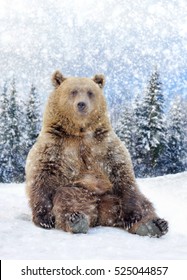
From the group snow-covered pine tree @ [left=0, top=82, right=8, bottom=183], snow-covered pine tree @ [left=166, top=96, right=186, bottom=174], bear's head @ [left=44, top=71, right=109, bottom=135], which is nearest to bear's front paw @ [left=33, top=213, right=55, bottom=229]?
bear's head @ [left=44, top=71, right=109, bottom=135]

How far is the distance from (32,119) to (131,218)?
27.8m

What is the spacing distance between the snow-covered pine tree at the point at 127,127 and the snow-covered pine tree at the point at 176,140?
245 cm

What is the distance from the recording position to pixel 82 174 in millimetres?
6688

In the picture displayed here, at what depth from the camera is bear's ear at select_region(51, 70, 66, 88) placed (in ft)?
24.7

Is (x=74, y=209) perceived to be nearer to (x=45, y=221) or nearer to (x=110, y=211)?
(x=45, y=221)

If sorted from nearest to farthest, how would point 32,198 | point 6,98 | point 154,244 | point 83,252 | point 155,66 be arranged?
point 83,252 → point 154,244 → point 32,198 → point 155,66 → point 6,98

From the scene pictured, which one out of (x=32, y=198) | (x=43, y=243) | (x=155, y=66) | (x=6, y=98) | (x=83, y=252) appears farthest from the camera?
(x=6, y=98)

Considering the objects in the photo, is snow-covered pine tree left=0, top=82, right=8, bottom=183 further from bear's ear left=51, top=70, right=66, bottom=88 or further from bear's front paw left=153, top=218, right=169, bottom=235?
bear's front paw left=153, top=218, right=169, bottom=235

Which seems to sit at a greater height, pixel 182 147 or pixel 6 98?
pixel 6 98

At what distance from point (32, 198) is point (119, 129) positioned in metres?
28.5

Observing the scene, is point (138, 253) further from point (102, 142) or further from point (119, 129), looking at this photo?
point (119, 129)

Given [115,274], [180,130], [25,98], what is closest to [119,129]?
[180,130]

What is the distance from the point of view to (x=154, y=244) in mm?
5742

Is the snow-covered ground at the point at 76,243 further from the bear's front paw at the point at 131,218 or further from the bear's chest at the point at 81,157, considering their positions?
the bear's chest at the point at 81,157
